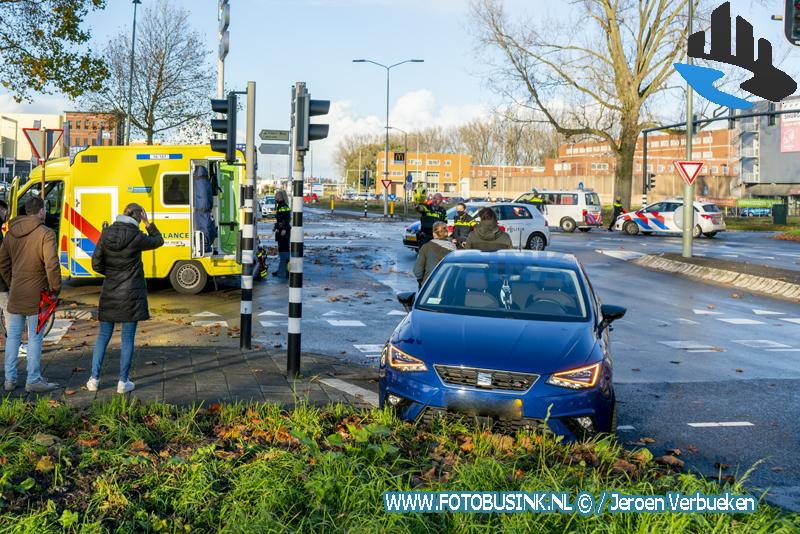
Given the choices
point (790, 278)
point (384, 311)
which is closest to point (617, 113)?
point (790, 278)

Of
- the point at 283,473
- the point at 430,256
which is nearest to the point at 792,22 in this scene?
the point at 430,256

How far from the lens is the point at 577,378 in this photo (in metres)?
6.17

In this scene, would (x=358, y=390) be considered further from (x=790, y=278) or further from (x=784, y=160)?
(x=784, y=160)

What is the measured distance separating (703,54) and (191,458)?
113ft

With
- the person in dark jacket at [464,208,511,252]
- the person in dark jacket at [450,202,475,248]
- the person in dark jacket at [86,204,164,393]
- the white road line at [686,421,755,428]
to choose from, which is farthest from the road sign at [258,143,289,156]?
the white road line at [686,421,755,428]

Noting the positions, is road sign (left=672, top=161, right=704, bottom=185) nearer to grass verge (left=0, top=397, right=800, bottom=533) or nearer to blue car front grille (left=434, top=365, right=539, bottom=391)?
blue car front grille (left=434, top=365, right=539, bottom=391)

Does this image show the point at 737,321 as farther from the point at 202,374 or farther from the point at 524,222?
the point at 524,222

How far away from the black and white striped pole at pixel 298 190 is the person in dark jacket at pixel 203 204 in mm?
7646

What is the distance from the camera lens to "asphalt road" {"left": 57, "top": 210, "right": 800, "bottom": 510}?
281 inches

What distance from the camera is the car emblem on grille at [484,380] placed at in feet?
20.0

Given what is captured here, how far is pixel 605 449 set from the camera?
5.66 meters

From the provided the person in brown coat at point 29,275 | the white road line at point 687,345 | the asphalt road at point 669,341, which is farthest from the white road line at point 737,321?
the person in brown coat at point 29,275

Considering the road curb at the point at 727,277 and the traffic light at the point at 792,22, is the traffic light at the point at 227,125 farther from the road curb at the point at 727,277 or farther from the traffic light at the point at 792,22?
the road curb at the point at 727,277

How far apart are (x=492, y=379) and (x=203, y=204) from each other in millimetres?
11033
